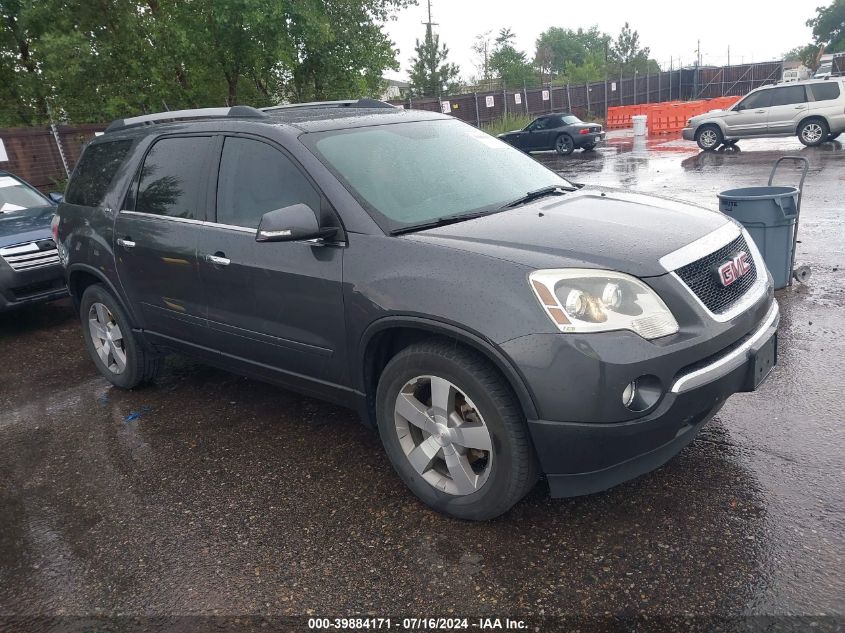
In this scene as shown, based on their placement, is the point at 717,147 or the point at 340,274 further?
the point at 717,147

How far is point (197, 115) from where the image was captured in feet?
14.4

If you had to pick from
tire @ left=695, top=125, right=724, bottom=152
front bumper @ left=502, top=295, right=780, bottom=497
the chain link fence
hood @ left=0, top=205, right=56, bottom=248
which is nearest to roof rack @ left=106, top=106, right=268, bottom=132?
front bumper @ left=502, top=295, right=780, bottom=497

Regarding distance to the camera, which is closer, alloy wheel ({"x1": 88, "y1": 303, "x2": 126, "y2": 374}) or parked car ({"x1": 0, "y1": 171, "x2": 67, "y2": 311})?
alloy wheel ({"x1": 88, "y1": 303, "x2": 126, "y2": 374})

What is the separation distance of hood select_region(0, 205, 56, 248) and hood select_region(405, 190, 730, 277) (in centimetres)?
584

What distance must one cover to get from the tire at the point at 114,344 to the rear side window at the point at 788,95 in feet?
58.6

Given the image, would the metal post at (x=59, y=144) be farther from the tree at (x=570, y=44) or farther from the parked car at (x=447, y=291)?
the tree at (x=570, y=44)

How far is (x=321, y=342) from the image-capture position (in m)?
3.46

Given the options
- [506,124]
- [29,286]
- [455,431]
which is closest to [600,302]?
[455,431]

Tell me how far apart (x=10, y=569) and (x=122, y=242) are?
2.25 m

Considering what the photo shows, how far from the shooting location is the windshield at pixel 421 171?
3.41m

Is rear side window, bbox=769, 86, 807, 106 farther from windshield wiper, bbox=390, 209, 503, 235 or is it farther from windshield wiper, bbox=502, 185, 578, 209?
windshield wiper, bbox=390, 209, 503, 235

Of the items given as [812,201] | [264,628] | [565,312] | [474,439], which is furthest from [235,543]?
[812,201]

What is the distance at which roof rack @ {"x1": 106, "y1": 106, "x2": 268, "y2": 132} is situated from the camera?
159 inches

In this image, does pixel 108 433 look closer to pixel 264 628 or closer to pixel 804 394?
pixel 264 628
